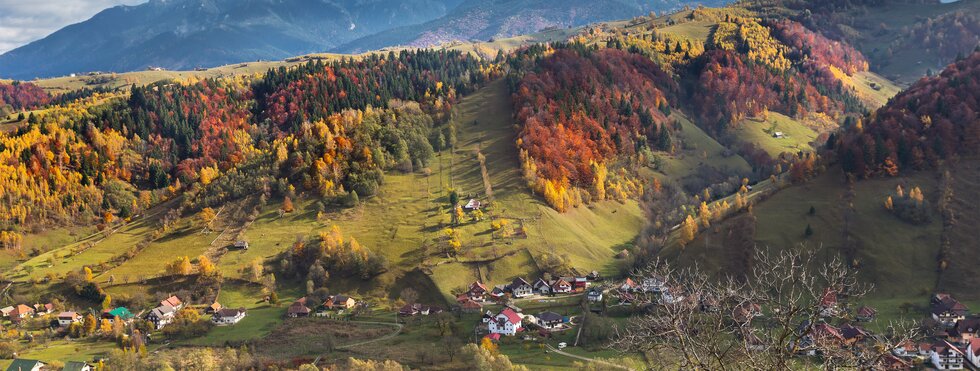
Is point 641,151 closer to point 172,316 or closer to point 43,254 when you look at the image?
point 172,316

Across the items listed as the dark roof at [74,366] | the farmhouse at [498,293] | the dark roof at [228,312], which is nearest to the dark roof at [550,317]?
the farmhouse at [498,293]

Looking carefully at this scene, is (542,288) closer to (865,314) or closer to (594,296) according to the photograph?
(594,296)

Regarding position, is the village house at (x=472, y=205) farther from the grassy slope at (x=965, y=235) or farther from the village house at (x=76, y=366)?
the grassy slope at (x=965, y=235)

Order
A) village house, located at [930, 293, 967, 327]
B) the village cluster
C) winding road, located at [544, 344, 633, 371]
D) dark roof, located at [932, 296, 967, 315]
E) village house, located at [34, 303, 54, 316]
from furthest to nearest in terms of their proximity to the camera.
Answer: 1. village house, located at [34, 303, 54, 316]
2. dark roof, located at [932, 296, 967, 315]
3. village house, located at [930, 293, 967, 327]
4. the village cluster
5. winding road, located at [544, 344, 633, 371]

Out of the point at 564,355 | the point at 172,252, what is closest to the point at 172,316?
the point at 172,252

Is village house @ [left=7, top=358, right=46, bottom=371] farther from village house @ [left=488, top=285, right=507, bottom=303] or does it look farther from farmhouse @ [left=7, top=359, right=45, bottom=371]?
village house @ [left=488, top=285, right=507, bottom=303]

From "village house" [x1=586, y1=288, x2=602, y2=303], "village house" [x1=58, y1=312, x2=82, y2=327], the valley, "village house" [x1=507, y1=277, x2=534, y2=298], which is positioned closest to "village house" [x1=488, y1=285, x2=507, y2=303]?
the valley
